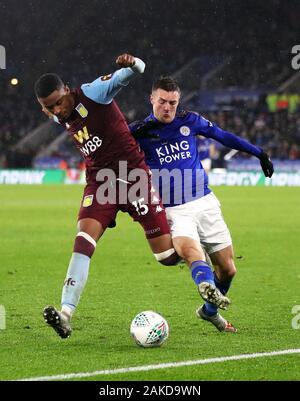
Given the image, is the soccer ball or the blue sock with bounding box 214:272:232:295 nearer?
the soccer ball

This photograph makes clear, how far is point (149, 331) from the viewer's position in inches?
252

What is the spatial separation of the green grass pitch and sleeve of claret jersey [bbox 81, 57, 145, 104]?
74.1 inches

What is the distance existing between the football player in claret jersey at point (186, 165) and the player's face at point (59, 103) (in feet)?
2.26

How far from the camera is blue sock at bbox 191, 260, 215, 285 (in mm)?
6539

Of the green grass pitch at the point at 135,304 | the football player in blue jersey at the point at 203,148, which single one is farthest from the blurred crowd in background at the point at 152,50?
the green grass pitch at the point at 135,304

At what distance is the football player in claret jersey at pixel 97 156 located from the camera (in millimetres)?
6688

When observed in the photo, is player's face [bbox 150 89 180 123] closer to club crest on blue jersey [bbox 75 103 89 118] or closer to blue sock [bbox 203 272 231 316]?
club crest on blue jersey [bbox 75 103 89 118]

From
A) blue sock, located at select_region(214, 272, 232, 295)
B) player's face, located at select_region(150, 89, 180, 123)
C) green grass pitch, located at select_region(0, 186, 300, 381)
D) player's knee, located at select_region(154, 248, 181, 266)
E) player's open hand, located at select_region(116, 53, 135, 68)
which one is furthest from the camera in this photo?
blue sock, located at select_region(214, 272, 232, 295)

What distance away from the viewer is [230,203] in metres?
23.1

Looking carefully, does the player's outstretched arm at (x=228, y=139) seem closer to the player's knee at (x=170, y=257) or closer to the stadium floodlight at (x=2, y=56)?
the player's knee at (x=170, y=257)

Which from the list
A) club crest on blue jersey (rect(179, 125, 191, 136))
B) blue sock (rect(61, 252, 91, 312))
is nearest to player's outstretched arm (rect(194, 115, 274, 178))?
club crest on blue jersey (rect(179, 125, 191, 136))

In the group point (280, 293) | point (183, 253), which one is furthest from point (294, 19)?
point (183, 253)
